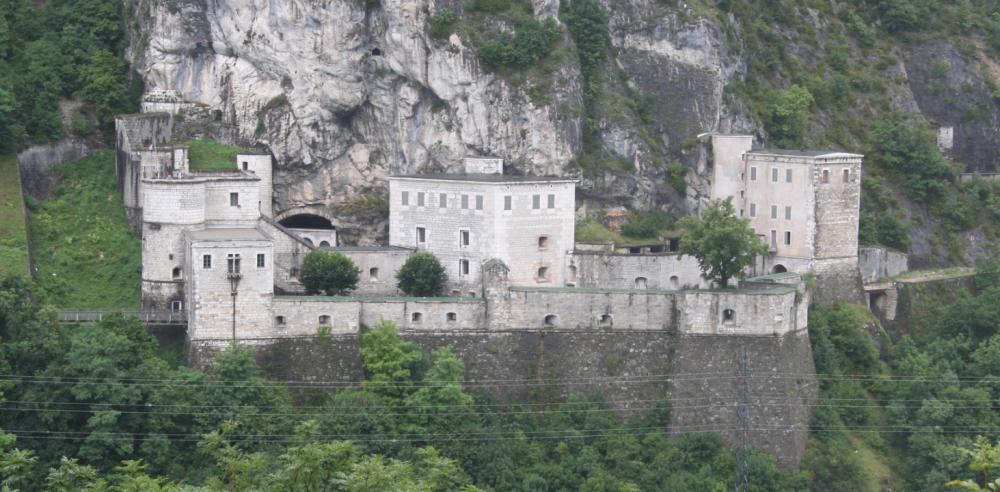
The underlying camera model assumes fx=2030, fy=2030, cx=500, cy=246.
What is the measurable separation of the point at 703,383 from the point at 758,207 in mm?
12827

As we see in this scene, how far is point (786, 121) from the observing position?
94500 mm

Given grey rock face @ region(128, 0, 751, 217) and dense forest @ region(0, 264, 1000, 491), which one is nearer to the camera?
dense forest @ region(0, 264, 1000, 491)

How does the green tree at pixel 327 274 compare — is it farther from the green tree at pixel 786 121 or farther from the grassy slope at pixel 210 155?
the green tree at pixel 786 121

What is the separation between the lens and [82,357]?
235 ft

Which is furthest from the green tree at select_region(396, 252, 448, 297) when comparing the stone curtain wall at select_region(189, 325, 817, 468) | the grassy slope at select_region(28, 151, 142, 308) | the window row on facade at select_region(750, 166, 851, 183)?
the window row on facade at select_region(750, 166, 851, 183)

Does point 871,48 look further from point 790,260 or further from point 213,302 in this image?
point 213,302

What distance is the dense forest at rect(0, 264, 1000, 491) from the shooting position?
232 ft

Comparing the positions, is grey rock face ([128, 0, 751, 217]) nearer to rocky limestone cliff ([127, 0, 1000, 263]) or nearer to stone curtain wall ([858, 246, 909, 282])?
rocky limestone cliff ([127, 0, 1000, 263])

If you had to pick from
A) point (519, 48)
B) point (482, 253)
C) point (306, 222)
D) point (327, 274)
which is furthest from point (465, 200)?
point (306, 222)

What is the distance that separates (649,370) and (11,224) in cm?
2664

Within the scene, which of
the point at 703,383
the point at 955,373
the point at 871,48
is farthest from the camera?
the point at 871,48

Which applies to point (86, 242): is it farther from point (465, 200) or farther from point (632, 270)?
point (632, 270)

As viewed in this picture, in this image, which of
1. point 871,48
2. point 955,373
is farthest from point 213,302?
point 871,48

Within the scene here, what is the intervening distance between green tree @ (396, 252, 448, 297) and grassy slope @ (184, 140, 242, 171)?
8.92m
